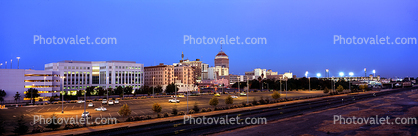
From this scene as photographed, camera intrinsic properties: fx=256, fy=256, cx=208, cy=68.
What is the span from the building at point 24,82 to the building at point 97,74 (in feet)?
52.1

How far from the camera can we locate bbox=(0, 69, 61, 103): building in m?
79.3

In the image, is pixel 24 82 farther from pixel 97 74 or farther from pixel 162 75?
pixel 162 75

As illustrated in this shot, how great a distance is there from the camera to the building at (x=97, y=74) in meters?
108

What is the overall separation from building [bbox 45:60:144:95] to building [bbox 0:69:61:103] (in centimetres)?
1587

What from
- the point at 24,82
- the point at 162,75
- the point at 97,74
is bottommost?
the point at 24,82

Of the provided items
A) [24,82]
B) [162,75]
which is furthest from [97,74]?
[24,82]

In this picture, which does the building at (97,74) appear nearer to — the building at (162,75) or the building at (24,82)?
the building at (162,75)

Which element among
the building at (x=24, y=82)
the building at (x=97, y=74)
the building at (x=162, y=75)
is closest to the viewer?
the building at (x=24, y=82)

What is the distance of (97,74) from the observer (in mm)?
120188

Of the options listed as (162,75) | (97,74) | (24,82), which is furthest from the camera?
(162,75)

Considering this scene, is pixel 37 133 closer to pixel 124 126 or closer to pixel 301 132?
pixel 124 126

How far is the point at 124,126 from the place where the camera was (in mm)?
33594

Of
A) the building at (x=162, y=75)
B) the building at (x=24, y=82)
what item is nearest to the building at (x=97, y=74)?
the building at (x=162, y=75)

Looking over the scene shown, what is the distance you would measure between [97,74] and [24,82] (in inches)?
1516
